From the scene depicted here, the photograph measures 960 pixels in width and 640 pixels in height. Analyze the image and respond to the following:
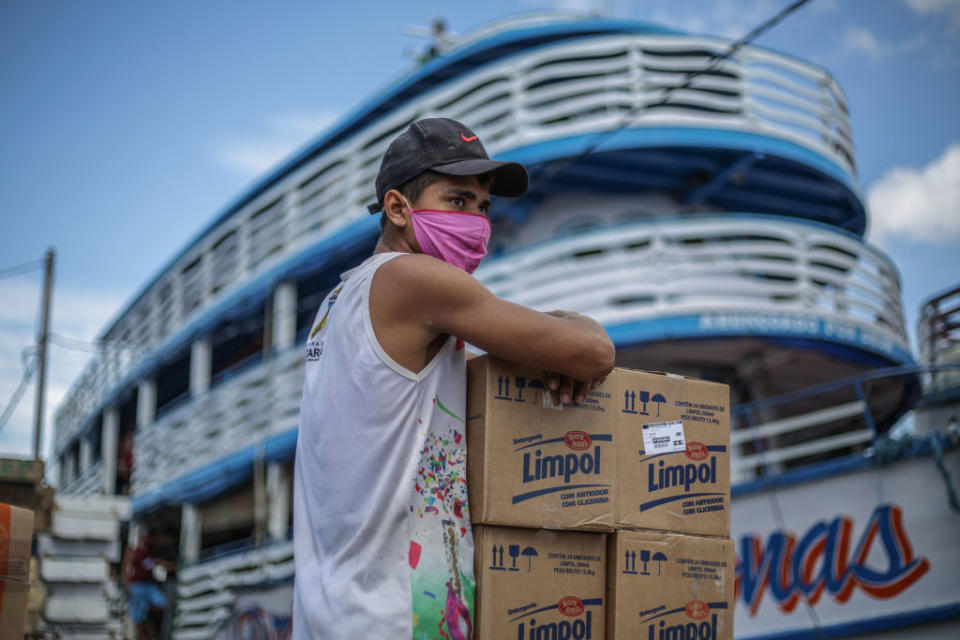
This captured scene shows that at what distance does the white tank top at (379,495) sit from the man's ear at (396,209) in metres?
0.12

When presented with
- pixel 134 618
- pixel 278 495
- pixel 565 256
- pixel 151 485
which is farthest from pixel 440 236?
pixel 151 485

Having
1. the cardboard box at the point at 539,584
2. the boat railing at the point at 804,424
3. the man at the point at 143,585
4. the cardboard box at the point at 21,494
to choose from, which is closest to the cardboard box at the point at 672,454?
the cardboard box at the point at 539,584

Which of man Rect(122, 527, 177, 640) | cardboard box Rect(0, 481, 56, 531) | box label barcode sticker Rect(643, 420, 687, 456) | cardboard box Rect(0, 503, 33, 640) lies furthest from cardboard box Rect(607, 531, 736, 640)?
man Rect(122, 527, 177, 640)

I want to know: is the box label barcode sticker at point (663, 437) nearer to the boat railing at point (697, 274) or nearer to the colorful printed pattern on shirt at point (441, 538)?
the colorful printed pattern on shirt at point (441, 538)

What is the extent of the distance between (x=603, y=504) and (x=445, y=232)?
2.84 feet

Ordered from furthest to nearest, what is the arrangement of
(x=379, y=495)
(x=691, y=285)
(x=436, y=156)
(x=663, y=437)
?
1. (x=691, y=285)
2. (x=663, y=437)
3. (x=436, y=156)
4. (x=379, y=495)

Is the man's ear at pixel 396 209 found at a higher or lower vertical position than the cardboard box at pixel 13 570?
higher

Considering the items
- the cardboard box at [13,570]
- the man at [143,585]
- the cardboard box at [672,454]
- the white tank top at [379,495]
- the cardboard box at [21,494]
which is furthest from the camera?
the man at [143,585]

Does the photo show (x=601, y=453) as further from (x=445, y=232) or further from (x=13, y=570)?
(x=13, y=570)

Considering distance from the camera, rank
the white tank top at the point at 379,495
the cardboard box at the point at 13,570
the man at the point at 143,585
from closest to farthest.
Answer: the white tank top at the point at 379,495, the cardboard box at the point at 13,570, the man at the point at 143,585

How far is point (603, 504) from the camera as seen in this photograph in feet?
8.65

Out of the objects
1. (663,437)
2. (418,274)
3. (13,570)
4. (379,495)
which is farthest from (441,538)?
(13,570)

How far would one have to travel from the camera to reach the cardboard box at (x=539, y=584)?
2412 millimetres

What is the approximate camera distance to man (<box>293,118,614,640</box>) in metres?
2.30
